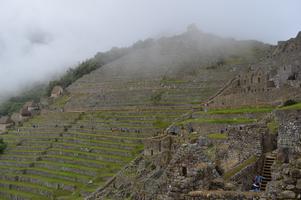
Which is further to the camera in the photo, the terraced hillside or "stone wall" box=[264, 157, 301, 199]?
the terraced hillside

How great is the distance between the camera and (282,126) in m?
9.73

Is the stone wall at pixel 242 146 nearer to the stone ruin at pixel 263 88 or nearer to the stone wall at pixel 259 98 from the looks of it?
the stone wall at pixel 259 98

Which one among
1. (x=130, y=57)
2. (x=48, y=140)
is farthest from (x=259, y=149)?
(x=130, y=57)

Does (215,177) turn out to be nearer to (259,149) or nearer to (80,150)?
(259,149)

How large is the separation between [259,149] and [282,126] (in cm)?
82

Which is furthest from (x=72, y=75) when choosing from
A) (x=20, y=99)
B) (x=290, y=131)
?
(x=290, y=131)

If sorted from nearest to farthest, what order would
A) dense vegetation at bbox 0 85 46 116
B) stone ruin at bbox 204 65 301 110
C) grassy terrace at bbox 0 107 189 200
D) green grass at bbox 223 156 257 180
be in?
1. green grass at bbox 223 156 257 180
2. stone ruin at bbox 204 65 301 110
3. grassy terrace at bbox 0 107 189 200
4. dense vegetation at bbox 0 85 46 116

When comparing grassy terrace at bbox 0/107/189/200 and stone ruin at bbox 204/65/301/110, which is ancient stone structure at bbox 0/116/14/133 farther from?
stone ruin at bbox 204/65/301/110

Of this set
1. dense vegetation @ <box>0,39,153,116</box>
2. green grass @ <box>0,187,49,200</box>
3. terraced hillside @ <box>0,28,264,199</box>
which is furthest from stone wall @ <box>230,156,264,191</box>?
dense vegetation @ <box>0,39,153,116</box>

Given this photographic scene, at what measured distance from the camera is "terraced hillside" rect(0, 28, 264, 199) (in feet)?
84.3

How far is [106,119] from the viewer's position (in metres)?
34.2

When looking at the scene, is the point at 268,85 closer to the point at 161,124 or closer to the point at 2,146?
the point at 161,124

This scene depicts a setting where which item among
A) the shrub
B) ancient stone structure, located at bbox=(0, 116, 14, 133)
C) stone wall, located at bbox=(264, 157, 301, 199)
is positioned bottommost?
the shrub

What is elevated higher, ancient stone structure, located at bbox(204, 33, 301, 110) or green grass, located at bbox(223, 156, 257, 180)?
ancient stone structure, located at bbox(204, 33, 301, 110)
